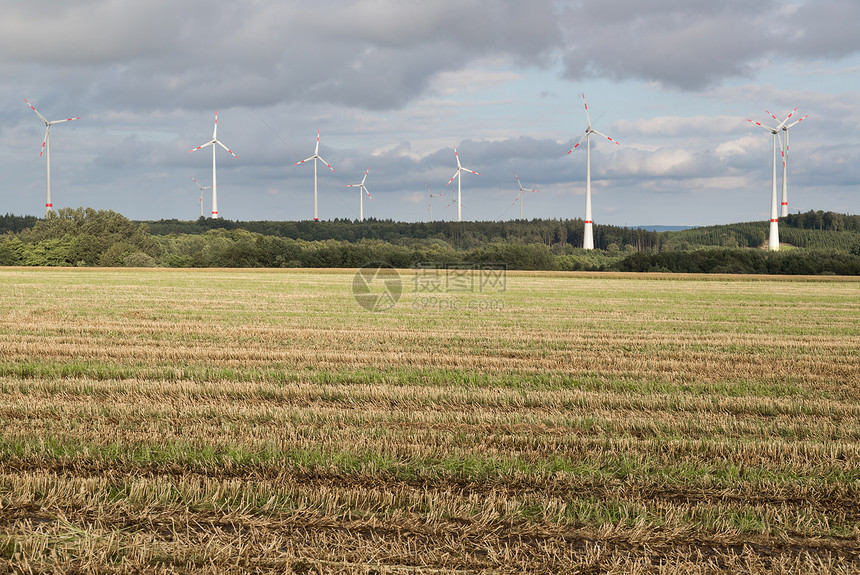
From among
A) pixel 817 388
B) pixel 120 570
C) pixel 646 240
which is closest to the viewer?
pixel 120 570

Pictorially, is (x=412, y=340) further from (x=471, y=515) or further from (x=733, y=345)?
(x=471, y=515)

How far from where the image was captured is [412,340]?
19.5 meters

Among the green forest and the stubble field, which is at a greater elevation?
the green forest

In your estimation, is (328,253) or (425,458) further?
(328,253)

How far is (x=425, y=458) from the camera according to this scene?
8.17 m

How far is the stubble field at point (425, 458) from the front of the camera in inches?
228

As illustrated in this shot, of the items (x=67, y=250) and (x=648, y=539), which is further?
(x=67, y=250)

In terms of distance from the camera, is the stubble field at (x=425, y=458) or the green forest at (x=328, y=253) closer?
the stubble field at (x=425, y=458)

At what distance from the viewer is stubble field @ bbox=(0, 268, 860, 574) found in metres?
5.79

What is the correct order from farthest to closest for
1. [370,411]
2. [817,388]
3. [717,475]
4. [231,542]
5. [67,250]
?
[67,250]
[817,388]
[370,411]
[717,475]
[231,542]

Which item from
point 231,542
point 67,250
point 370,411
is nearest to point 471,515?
point 231,542

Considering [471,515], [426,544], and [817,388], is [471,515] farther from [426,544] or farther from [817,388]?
[817,388]

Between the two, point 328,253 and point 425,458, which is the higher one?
point 328,253

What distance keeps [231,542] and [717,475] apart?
17.5ft
